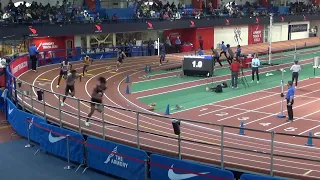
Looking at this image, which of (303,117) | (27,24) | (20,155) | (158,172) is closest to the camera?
(158,172)

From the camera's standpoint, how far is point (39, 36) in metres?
35.2

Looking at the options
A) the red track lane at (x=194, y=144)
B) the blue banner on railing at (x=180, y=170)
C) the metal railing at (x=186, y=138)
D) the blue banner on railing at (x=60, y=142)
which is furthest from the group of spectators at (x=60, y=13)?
the blue banner on railing at (x=180, y=170)

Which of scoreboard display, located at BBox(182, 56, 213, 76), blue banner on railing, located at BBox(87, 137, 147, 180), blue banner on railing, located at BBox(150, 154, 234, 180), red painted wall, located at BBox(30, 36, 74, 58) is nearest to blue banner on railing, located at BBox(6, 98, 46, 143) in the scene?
blue banner on railing, located at BBox(87, 137, 147, 180)

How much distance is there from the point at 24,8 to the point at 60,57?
4.90m

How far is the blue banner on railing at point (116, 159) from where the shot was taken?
1237 centimetres

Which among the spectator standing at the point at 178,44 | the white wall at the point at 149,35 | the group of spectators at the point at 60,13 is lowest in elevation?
the spectator standing at the point at 178,44

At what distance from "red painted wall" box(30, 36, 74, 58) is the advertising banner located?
243 inches

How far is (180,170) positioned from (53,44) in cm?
3038

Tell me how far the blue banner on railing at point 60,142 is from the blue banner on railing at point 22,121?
1.57 feet

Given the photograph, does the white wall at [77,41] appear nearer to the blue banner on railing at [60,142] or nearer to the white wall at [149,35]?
the white wall at [149,35]

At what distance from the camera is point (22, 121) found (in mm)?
17219

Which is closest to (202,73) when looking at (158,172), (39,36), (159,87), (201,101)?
(159,87)

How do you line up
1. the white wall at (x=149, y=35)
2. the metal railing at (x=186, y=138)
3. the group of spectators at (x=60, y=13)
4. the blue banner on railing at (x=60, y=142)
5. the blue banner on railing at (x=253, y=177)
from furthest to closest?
the white wall at (x=149, y=35) → the group of spectators at (x=60, y=13) → the blue banner on railing at (x=60, y=142) → the metal railing at (x=186, y=138) → the blue banner on railing at (x=253, y=177)

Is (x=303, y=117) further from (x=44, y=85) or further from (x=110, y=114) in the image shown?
(x=44, y=85)
